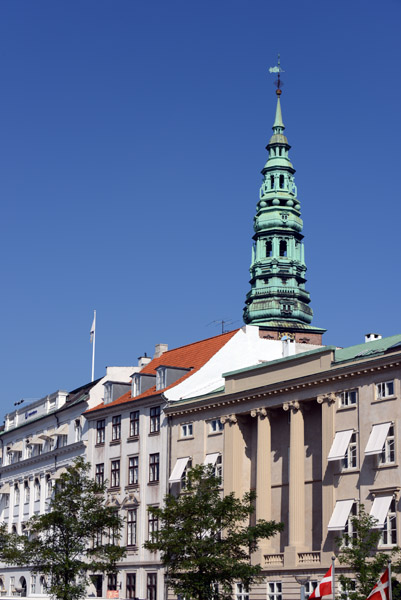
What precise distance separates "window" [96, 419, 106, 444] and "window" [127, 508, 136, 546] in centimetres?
838

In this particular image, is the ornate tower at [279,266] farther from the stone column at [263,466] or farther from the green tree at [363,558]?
the green tree at [363,558]

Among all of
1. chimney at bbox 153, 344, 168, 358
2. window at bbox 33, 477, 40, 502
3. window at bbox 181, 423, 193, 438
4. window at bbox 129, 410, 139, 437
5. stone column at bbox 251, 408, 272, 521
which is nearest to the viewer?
stone column at bbox 251, 408, 272, 521

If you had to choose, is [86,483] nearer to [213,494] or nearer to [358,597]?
[213,494]

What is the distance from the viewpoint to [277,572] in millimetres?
71250

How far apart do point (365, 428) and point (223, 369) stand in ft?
72.9

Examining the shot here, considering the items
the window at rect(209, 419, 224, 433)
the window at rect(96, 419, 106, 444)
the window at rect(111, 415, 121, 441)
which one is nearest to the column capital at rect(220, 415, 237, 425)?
the window at rect(209, 419, 224, 433)

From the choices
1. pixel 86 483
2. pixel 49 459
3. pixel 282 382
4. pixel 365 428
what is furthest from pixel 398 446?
pixel 49 459

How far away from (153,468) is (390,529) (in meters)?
26.1

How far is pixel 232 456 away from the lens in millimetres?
77438

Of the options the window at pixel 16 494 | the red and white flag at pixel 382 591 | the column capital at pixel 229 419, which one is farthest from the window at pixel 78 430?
the red and white flag at pixel 382 591

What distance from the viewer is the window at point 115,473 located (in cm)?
9000

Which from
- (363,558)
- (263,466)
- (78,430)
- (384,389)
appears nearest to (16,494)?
(78,430)

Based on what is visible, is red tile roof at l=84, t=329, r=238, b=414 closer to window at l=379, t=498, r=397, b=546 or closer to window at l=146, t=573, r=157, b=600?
window at l=146, t=573, r=157, b=600

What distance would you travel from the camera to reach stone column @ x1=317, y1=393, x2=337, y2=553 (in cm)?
6812
